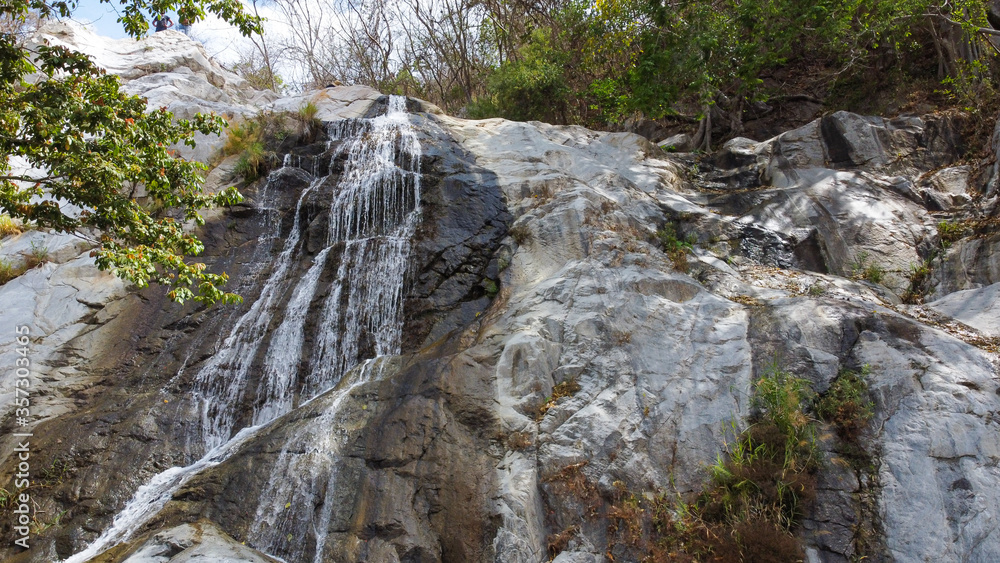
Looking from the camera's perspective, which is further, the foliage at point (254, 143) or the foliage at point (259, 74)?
the foliage at point (259, 74)

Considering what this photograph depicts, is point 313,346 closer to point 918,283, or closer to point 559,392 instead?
point 559,392

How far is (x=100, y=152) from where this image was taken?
6.91 m

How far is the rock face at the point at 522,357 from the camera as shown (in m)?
5.62

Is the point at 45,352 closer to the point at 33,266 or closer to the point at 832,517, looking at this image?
the point at 33,266

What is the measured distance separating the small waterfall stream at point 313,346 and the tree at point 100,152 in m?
1.70

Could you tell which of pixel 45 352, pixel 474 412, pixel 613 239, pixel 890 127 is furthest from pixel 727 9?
pixel 45 352

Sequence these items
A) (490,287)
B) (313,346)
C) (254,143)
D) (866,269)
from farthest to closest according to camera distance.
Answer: (254,143) → (490,287) → (313,346) → (866,269)

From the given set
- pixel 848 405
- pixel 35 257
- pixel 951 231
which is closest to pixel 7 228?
pixel 35 257

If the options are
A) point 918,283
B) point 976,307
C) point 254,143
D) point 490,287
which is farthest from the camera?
point 254,143

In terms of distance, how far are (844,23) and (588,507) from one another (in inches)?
453

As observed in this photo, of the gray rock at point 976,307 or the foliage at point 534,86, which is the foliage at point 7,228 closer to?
the foliage at point 534,86

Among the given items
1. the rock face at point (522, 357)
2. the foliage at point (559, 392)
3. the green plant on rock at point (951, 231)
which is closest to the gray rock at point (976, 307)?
the rock face at point (522, 357)

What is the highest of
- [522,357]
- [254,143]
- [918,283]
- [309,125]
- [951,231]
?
[309,125]

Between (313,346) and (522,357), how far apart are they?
12.5ft
